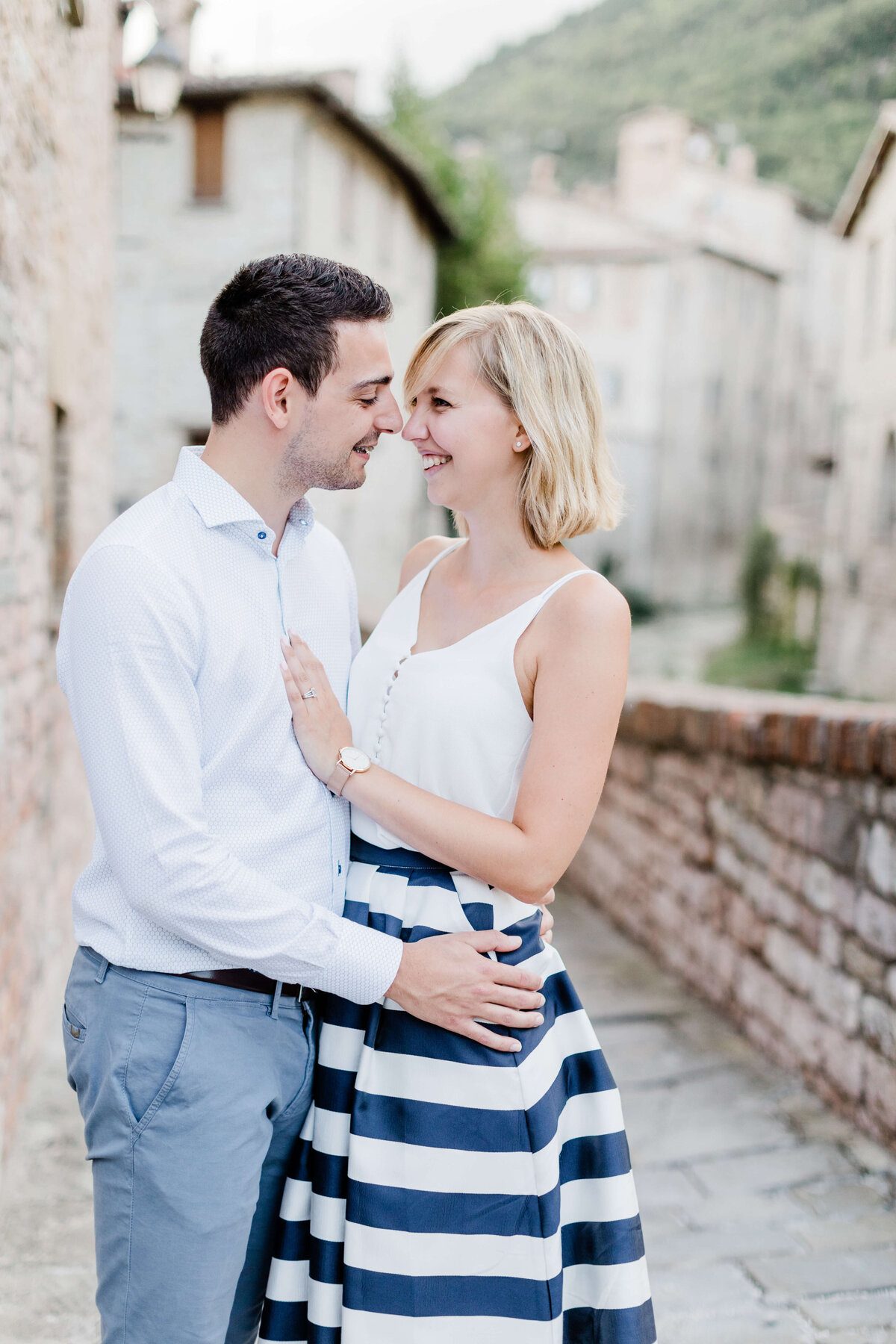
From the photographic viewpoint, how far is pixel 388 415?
5.63ft

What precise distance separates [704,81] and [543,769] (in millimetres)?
45212

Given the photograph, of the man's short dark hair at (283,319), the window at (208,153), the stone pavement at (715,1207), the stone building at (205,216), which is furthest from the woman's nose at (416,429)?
the window at (208,153)

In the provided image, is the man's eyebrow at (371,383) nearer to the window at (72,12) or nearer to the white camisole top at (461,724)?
the white camisole top at (461,724)

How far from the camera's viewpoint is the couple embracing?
4.92 ft

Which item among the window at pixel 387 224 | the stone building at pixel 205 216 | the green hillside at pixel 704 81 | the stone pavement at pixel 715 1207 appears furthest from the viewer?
the green hillside at pixel 704 81

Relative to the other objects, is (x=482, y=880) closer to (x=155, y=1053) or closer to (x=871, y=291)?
(x=155, y=1053)

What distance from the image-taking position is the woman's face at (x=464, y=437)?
5.86ft

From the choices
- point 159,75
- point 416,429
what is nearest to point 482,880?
point 416,429

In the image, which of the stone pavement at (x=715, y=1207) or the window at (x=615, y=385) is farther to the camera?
the window at (x=615, y=385)

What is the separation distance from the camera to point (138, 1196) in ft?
4.98

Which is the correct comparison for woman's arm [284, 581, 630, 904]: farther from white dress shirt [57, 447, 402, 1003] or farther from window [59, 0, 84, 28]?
window [59, 0, 84, 28]

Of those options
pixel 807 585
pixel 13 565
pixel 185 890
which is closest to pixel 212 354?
pixel 185 890

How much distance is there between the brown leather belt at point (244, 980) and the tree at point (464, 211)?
64.6 ft

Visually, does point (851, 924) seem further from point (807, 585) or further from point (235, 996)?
point (807, 585)
